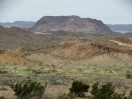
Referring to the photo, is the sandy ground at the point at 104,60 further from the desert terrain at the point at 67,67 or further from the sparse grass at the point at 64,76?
the sparse grass at the point at 64,76

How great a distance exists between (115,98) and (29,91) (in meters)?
3.67

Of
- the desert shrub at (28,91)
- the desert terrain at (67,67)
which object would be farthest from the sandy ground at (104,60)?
the desert shrub at (28,91)

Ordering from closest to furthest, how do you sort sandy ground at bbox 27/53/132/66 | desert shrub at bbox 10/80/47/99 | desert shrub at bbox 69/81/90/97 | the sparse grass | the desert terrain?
desert shrub at bbox 10/80/47/99 < desert shrub at bbox 69/81/90/97 < the desert terrain < the sparse grass < sandy ground at bbox 27/53/132/66

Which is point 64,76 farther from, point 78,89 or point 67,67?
point 78,89

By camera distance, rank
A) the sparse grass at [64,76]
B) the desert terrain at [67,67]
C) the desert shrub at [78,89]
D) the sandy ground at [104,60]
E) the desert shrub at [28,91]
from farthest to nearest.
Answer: the sandy ground at [104,60] → the sparse grass at [64,76] → the desert terrain at [67,67] → the desert shrub at [78,89] → the desert shrub at [28,91]

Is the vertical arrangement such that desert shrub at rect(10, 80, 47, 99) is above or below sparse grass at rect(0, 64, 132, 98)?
above

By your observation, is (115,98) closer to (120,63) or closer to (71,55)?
(120,63)

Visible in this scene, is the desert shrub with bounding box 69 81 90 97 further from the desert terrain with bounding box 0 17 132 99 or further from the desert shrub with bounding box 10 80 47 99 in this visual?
the desert shrub with bounding box 10 80 47 99

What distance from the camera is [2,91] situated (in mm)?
14516

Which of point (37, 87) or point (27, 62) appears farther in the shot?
point (27, 62)

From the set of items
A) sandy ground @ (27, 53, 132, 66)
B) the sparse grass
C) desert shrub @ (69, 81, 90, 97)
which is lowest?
sandy ground @ (27, 53, 132, 66)

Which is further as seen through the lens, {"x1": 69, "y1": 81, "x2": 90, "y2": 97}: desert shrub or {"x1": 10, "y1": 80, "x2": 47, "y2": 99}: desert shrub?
{"x1": 69, "y1": 81, "x2": 90, "y2": 97}: desert shrub

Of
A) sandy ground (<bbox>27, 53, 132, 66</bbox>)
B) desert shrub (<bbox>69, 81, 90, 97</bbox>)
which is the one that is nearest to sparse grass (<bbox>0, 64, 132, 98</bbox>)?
desert shrub (<bbox>69, 81, 90, 97</bbox>)

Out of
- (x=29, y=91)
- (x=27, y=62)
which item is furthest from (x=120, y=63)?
(x=29, y=91)
